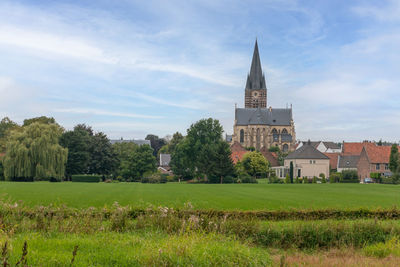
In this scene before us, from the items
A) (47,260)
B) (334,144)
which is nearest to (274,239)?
(47,260)

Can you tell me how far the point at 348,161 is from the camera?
88.8 metres

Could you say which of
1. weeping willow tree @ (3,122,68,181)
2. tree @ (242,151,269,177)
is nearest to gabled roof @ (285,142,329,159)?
tree @ (242,151,269,177)

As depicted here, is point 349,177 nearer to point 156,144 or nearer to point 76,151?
point 76,151

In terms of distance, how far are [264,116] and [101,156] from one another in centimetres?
8645

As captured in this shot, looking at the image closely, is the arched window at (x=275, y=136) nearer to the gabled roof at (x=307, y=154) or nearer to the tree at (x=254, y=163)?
the gabled roof at (x=307, y=154)

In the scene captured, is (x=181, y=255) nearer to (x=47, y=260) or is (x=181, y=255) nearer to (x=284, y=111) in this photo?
(x=47, y=260)

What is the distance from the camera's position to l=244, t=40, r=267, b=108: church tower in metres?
159

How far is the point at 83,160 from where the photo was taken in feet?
229

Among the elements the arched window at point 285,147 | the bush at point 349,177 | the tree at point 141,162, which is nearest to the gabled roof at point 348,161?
the bush at point 349,177

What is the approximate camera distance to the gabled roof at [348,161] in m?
87.5

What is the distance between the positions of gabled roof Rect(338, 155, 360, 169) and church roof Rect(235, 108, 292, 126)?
5728cm

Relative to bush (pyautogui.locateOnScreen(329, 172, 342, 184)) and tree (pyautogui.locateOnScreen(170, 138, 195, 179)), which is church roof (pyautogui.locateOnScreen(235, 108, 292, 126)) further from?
bush (pyautogui.locateOnScreen(329, 172, 342, 184))

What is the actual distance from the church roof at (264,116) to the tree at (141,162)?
248 feet

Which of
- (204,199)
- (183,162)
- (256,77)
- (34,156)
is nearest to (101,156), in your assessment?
(183,162)
